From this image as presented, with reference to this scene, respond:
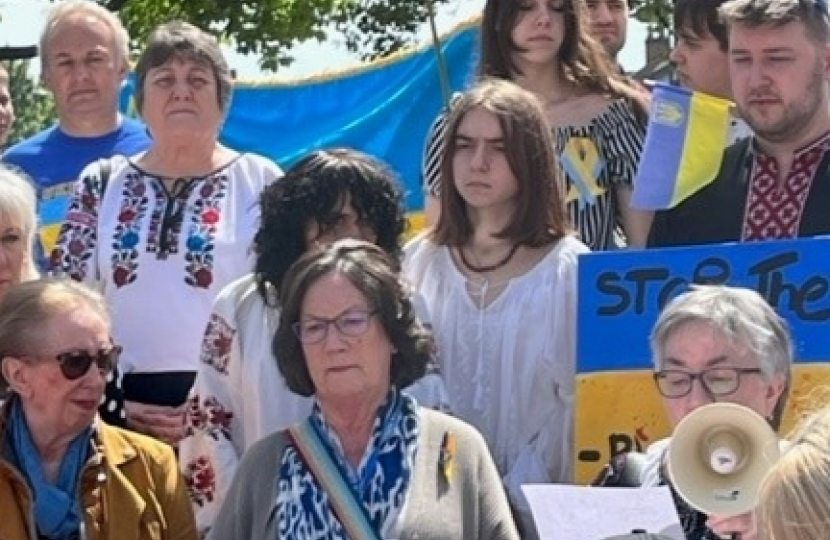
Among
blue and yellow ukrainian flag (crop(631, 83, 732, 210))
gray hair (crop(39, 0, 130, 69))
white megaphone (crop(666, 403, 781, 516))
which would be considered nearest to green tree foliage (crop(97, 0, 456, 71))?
gray hair (crop(39, 0, 130, 69))

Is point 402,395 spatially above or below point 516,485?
above

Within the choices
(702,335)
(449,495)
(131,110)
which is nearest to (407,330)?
(449,495)

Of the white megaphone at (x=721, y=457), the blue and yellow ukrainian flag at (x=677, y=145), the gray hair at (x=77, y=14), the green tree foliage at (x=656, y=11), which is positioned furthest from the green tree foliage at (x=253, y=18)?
the white megaphone at (x=721, y=457)

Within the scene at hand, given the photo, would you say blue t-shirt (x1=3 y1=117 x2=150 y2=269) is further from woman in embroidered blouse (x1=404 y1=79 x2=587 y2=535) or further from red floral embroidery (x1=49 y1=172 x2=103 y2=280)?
woman in embroidered blouse (x1=404 y1=79 x2=587 y2=535)

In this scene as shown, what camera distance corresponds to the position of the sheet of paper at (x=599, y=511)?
11.7ft

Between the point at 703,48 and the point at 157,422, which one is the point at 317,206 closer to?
the point at 157,422

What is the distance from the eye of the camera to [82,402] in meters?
4.24

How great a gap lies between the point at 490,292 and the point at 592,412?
41 cm

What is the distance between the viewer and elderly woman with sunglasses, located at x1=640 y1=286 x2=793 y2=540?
12.4 ft

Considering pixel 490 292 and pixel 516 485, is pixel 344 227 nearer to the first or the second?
pixel 490 292

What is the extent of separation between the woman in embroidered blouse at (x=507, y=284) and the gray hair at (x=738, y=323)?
618 millimetres

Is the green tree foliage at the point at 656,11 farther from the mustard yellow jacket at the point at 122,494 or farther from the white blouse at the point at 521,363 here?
the mustard yellow jacket at the point at 122,494

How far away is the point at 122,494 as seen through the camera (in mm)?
4199

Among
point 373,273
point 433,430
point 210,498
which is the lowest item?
point 210,498
